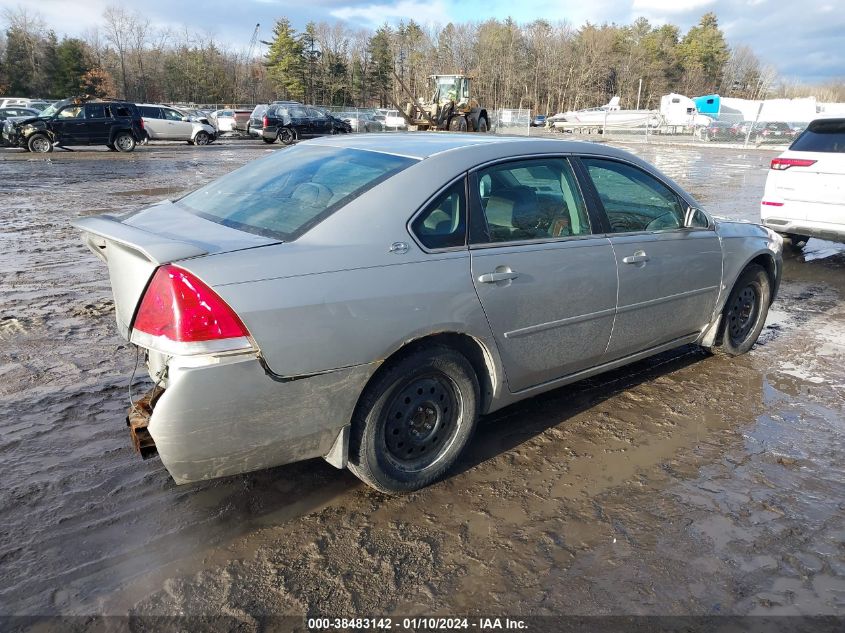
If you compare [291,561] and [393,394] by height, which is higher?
[393,394]

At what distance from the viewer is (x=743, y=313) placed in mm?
5004

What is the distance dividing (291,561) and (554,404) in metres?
2.14

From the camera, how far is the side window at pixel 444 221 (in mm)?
2967

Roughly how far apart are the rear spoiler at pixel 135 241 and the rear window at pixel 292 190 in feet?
1.25

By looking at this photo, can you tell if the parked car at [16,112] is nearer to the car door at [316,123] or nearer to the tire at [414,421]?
the car door at [316,123]

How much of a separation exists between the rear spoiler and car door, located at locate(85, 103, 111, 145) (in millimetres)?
22700

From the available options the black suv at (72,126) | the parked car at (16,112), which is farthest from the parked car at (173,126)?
the parked car at (16,112)

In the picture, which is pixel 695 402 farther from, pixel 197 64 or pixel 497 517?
pixel 197 64

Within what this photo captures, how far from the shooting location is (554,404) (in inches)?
164

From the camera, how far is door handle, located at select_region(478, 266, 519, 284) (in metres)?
3.08

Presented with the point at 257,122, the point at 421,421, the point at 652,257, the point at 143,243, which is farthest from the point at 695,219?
the point at 257,122

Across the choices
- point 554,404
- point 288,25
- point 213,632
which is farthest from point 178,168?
point 288,25

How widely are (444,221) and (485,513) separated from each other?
1406mm

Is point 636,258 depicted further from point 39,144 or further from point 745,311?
point 39,144
